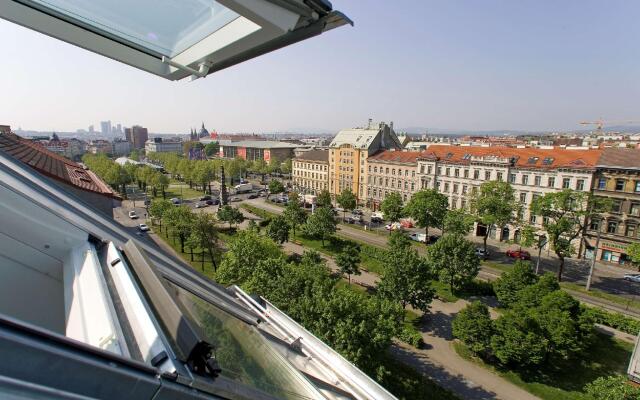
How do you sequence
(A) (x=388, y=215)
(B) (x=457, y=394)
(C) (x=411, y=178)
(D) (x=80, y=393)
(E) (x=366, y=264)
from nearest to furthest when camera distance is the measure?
(D) (x=80, y=393)
(B) (x=457, y=394)
(E) (x=366, y=264)
(A) (x=388, y=215)
(C) (x=411, y=178)

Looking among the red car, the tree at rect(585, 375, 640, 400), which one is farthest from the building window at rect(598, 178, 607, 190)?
the tree at rect(585, 375, 640, 400)

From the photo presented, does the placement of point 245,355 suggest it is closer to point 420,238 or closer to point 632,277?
point 420,238

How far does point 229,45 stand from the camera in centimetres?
244

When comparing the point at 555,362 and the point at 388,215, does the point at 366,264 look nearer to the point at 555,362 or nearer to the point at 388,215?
the point at 388,215

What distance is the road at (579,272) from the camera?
21528mm

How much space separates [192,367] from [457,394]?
15.0 metres

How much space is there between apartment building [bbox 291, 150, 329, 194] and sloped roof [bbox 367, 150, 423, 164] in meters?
9.55

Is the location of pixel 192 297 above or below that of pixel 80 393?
below

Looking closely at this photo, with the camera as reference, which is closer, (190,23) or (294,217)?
(190,23)

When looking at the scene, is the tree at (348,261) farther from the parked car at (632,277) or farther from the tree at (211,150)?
the tree at (211,150)

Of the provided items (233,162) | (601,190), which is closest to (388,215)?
(601,190)

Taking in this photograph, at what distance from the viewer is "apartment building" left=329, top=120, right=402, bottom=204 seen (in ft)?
157

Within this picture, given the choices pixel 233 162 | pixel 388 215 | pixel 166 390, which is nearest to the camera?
pixel 166 390

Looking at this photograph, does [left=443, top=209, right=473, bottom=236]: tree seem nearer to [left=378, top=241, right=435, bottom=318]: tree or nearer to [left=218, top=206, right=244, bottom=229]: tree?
[left=378, top=241, right=435, bottom=318]: tree
